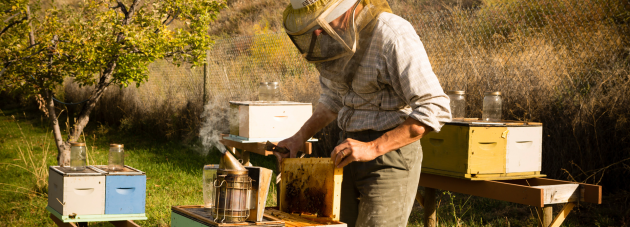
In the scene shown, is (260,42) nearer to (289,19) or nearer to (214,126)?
(214,126)

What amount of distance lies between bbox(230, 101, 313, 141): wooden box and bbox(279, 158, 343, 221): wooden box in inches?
106

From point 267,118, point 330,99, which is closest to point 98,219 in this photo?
point 267,118

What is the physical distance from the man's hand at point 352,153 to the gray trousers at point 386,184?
0.43ft

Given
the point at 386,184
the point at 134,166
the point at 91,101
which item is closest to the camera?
the point at 386,184

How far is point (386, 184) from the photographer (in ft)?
6.03

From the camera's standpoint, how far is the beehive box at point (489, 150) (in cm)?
303

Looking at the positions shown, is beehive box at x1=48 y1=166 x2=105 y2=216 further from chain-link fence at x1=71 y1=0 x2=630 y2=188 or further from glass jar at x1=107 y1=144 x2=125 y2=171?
chain-link fence at x1=71 y1=0 x2=630 y2=188

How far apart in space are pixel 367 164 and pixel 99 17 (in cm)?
450

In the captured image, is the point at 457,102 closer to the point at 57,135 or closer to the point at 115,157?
the point at 115,157

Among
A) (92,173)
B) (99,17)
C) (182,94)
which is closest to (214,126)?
(182,94)

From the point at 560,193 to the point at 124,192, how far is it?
2.80 metres

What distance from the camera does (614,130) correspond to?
438cm

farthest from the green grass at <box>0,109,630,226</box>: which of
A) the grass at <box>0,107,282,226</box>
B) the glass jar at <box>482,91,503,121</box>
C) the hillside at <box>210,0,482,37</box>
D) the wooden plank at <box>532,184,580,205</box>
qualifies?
the hillside at <box>210,0,482,37</box>

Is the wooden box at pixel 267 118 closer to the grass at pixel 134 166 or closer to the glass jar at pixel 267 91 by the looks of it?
the grass at pixel 134 166
